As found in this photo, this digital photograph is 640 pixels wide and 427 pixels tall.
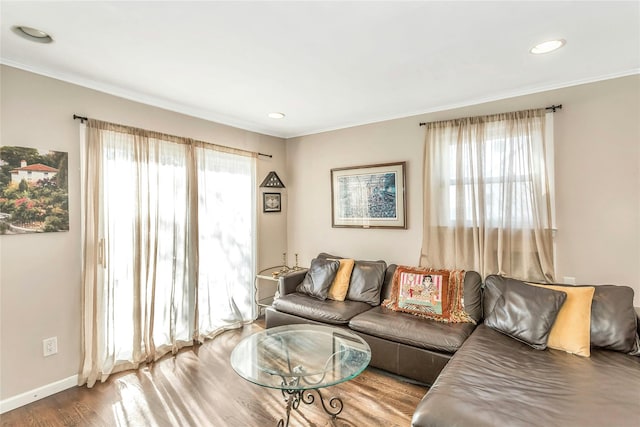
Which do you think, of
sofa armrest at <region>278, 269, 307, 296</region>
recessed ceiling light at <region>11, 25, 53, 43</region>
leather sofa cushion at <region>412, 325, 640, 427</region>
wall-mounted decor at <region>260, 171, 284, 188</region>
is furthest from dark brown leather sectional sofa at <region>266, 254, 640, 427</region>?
recessed ceiling light at <region>11, 25, 53, 43</region>

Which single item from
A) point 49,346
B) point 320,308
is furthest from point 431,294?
point 49,346

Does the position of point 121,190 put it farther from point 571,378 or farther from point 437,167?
point 571,378

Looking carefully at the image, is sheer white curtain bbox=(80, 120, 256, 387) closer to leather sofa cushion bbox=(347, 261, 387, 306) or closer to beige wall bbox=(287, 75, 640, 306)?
leather sofa cushion bbox=(347, 261, 387, 306)

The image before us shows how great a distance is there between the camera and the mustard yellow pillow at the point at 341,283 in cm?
344

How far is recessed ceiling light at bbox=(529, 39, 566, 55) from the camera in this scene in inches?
81.0

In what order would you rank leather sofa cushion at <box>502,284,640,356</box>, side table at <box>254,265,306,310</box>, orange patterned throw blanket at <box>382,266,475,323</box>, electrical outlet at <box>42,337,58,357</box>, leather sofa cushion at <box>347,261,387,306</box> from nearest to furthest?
leather sofa cushion at <box>502,284,640,356</box> < electrical outlet at <box>42,337,58,357</box> < orange patterned throw blanket at <box>382,266,475,323</box> < leather sofa cushion at <box>347,261,387,306</box> < side table at <box>254,265,306,310</box>

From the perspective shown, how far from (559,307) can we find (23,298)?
12.9 ft

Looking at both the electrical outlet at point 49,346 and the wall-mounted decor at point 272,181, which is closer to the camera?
the electrical outlet at point 49,346

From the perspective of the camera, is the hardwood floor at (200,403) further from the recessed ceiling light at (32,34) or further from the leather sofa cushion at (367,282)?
the recessed ceiling light at (32,34)

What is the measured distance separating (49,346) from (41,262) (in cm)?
67

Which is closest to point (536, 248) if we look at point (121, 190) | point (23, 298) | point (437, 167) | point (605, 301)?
point (605, 301)

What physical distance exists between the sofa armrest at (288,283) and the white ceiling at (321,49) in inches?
77.4

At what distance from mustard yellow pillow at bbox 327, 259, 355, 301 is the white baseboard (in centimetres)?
239

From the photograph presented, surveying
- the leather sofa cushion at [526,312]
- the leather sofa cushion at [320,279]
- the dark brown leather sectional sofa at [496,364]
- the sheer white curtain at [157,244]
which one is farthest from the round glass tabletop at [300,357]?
the sheer white curtain at [157,244]
